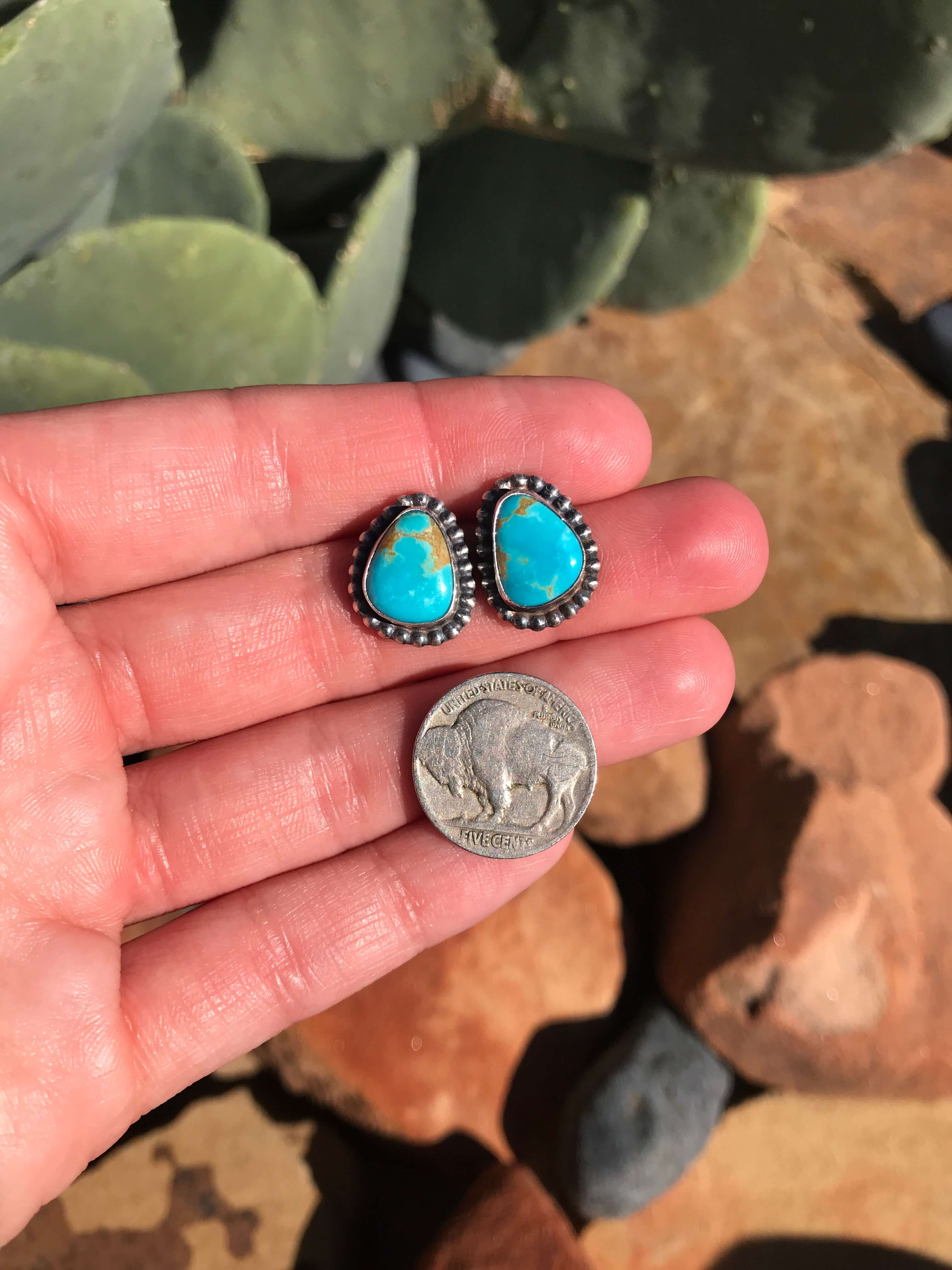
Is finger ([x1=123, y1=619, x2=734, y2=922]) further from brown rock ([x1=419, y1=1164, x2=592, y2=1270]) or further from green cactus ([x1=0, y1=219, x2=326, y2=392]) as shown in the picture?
brown rock ([x1=419, y1=1164, x2=592, y2=1270])

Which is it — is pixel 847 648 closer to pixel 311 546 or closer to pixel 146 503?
pixel 311 546

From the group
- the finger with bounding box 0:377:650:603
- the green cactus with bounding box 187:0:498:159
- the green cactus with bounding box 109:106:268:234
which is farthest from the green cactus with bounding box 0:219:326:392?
the green cactus with bounding box 187:0:498:159

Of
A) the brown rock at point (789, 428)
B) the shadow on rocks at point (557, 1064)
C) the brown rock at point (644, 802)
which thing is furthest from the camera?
the brown rock at point (789, 428)

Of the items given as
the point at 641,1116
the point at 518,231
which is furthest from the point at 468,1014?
the point at 518,231

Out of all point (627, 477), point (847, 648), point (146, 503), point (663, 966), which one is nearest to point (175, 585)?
point (146, 503)

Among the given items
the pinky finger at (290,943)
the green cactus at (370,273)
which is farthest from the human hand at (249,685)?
the green cactus at (370,273)

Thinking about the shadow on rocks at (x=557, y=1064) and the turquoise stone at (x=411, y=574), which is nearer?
the turquoise stone at (x=411, y=574)

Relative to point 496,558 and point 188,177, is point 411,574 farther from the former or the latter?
point 188,177

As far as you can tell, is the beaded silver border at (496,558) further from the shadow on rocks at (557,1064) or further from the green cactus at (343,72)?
the shadow on rocks at (557,1064)
